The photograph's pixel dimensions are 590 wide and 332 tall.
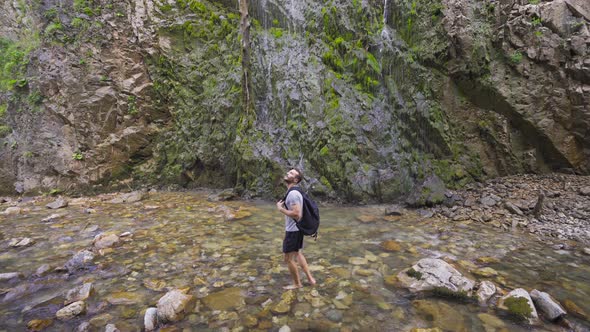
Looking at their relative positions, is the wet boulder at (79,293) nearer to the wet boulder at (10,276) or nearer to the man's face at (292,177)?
the wet boulder at (10,276)

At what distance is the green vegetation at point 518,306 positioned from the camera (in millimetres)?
3579

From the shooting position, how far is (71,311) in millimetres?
3646

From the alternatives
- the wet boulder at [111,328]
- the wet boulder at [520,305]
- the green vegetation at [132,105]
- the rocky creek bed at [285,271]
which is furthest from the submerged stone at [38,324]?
the green vegetation at [132,105]

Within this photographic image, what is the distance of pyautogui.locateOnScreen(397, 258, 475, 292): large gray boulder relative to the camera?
416 cm

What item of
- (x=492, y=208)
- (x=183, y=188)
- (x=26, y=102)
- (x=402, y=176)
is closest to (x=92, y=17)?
(x=26, y=102)

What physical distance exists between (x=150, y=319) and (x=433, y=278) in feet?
13.2

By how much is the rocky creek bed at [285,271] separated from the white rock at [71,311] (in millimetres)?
14

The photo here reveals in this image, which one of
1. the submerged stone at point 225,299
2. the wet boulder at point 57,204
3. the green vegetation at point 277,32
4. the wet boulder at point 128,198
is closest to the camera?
the submerged stone at point 225,299

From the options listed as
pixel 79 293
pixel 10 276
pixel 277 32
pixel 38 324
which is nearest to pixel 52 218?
pixel 10 276

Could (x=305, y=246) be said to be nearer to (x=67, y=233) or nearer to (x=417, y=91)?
(x=67, y=233)

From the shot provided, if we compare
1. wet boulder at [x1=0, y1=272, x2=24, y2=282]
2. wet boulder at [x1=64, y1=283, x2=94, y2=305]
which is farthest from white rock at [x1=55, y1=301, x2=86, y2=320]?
wet boulder at [x1=0, y1=272, x2=24, y2=282]

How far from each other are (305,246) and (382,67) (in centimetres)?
778

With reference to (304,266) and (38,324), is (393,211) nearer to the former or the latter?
(304,266)

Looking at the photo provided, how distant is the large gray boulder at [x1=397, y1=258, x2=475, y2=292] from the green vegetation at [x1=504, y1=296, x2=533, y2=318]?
1.54ft
